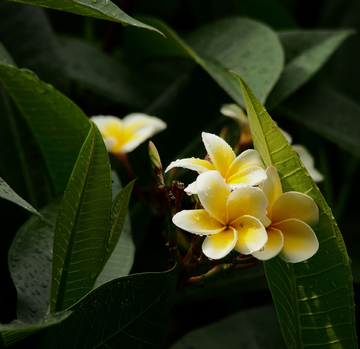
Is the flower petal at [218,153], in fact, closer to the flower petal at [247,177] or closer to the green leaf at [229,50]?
the flower petal at [247,177]

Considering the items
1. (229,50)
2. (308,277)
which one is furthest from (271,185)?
(229,50)

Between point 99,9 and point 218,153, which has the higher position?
point 99,9

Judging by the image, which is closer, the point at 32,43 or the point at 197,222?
the point at 197,222

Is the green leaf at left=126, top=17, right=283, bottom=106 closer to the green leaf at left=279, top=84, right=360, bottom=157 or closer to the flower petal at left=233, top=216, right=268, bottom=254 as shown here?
the green leaf at left=279, top=84, right=360, bottom=157

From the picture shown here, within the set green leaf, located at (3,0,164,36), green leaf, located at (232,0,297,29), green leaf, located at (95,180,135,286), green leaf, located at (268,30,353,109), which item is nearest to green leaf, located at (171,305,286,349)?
green leaf, located at (95,180,135,286)

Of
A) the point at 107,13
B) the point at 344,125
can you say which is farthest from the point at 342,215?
the point at 107,13

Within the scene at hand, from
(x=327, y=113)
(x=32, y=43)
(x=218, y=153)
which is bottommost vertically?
(x=327, y=113)

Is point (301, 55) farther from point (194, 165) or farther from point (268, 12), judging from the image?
point (194, 165)

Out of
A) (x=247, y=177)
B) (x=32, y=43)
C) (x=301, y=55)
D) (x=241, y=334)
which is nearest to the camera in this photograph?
(x=247, y=177)
